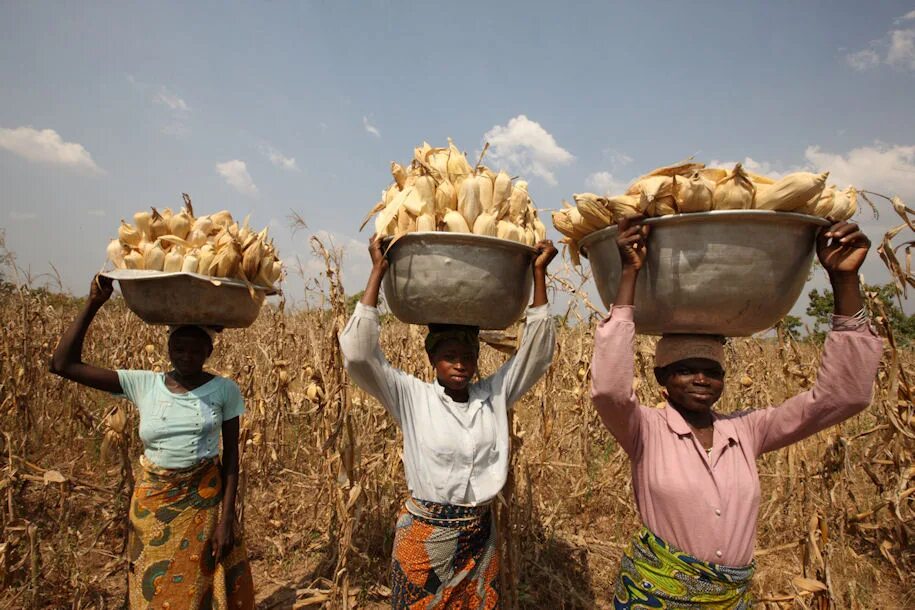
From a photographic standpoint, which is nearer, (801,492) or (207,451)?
(207,451)

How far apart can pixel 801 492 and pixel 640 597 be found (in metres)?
3.47

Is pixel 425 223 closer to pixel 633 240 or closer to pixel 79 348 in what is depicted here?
pixel 633 240

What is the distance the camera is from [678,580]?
1629 mm

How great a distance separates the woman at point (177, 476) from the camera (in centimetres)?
228

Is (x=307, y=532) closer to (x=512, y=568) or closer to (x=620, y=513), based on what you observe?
(x=512, y=568)

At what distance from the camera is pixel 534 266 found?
2.00 metres

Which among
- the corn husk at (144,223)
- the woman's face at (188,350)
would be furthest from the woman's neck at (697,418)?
the corn husk at (144,223)

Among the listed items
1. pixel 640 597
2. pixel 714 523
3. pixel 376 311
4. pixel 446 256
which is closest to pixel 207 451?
pixel 376 311

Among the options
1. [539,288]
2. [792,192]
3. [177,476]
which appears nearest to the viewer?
[792,192]

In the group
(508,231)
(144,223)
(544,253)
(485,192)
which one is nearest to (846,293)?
(544,253)

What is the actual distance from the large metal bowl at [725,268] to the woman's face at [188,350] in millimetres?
1920

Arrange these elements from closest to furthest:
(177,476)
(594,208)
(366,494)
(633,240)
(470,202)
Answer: (633,240) → (594,208) → (470,202) → (177,476) → (366,494)

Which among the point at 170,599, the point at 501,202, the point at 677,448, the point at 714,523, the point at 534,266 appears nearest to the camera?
the point at 714,523

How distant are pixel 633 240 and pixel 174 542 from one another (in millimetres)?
2395
